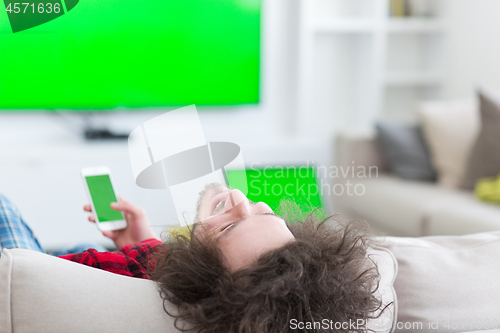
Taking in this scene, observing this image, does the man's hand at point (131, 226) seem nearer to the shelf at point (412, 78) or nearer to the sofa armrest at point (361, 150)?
the sofa armrest at point (361, 150)

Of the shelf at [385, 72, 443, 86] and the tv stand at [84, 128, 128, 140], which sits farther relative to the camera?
the shelf at [385, 72, 443, 86]

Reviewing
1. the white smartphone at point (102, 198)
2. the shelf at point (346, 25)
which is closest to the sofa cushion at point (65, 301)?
the white smartphone at point (102, 198)

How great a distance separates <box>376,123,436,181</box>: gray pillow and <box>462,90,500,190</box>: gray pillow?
0.30 meters

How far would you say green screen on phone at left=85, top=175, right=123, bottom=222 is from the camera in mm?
1219

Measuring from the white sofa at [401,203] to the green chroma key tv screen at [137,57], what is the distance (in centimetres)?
85

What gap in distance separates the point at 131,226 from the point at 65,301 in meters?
0.70

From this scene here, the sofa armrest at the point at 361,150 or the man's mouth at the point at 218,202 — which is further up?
the man's mouth at the point at 218,202

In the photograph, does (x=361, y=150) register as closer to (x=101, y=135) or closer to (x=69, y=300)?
(x=101, y=135)

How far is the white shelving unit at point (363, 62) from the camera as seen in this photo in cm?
321

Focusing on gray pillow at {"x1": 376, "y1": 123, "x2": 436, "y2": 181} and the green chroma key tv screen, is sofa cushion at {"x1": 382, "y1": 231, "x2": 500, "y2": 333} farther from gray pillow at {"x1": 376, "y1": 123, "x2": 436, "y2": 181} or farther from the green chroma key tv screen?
the green chroma key tv screen

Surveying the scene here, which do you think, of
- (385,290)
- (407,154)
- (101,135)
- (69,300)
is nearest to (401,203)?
(407,154)

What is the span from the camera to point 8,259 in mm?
574

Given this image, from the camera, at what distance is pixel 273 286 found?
0.58 m

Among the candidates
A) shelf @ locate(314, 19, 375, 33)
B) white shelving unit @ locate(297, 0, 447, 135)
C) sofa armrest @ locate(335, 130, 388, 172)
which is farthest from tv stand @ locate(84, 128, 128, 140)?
shelf @ locate(314, 19, 375, 33)
